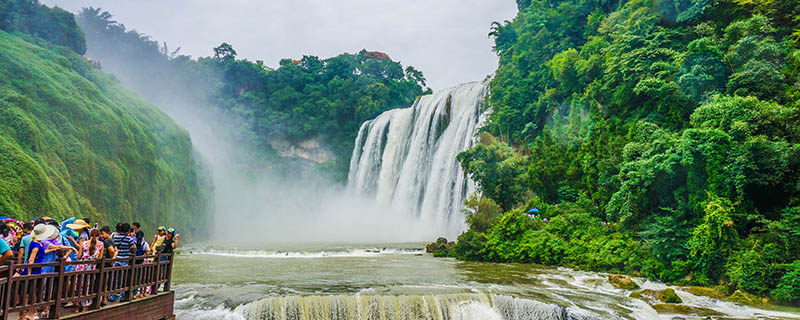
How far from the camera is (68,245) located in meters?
6.93

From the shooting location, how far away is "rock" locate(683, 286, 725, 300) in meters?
11.6

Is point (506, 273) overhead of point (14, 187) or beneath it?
beneath

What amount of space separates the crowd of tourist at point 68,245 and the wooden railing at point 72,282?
11 cm

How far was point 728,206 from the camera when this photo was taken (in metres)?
12.4

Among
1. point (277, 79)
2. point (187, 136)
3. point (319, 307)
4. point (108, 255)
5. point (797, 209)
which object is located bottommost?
point (319, 307)

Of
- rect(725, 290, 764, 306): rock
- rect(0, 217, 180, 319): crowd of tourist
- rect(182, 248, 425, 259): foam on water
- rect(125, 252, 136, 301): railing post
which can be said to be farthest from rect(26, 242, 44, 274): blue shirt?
rect(182, 248, 425, 259): foam on water

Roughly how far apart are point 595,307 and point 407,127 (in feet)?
96.6

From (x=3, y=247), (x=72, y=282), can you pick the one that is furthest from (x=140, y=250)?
(x=3, y=247)

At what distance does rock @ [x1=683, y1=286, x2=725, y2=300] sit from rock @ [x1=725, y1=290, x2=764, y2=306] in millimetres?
268

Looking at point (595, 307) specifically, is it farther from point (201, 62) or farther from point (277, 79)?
point (201, 62)

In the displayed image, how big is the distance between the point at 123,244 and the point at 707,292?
12.7 m

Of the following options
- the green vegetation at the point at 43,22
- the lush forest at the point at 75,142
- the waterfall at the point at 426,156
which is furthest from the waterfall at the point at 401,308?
the green vegetation at the point at 43,22

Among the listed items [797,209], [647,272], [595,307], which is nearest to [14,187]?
[595,307]

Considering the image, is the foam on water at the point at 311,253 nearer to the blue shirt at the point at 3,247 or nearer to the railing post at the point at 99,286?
the railing post at the point at 99,286
